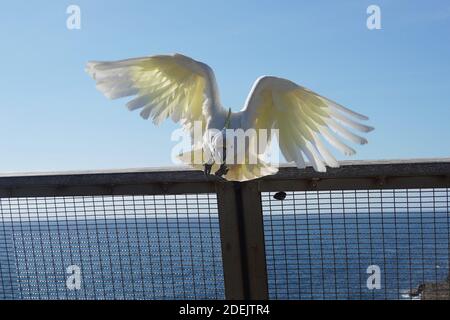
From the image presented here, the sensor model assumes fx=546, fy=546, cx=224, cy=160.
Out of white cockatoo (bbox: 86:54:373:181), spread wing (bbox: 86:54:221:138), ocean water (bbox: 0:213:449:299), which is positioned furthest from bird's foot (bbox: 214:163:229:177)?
spread wing (bbox: 86:54:221:138)

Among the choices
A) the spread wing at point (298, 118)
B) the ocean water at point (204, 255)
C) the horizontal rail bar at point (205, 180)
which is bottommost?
the ocean water at point (204, 255)

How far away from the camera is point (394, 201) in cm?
242

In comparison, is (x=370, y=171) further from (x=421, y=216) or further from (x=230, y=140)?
(x=230, y=140)

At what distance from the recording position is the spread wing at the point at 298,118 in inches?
105

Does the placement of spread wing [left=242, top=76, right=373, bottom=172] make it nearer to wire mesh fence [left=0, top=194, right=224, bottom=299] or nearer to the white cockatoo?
the white cockatoo

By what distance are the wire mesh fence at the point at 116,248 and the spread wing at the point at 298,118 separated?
1.83 feet

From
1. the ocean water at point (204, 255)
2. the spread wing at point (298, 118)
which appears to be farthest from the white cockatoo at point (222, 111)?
the ocean water at point (204, 255)

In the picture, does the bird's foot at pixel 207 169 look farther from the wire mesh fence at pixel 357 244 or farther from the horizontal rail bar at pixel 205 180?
the wire mesh fence at pixel 357 244

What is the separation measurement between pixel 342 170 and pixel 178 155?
0.88 meters

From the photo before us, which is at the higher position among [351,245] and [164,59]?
[164,59]

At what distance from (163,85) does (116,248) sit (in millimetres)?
995

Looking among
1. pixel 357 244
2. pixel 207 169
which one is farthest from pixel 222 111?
pixel 357 244

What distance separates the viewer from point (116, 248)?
265cm
